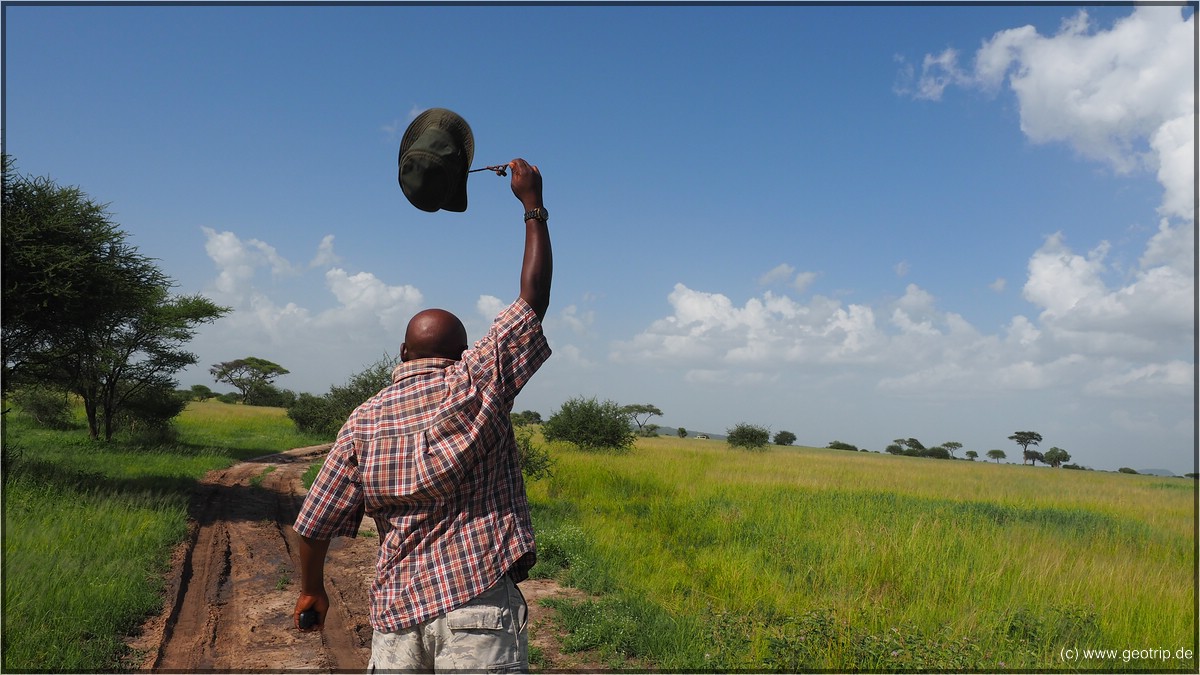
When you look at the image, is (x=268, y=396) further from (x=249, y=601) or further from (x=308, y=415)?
(x=249, y=601)

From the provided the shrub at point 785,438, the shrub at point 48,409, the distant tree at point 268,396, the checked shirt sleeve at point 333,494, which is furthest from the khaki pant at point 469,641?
the shrub at point 785,438

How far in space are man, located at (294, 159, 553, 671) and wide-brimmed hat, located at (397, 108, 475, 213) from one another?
36 centimetres

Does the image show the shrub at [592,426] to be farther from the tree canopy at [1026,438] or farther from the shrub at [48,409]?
the tree canopy at [1026,438]

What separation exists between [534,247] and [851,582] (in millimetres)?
5949

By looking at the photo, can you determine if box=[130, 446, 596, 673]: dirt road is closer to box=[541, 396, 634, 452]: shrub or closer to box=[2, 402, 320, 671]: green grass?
box=[2, 402, 320, 671]: green grass

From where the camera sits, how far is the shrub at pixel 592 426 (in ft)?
85.8

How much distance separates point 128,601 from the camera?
17.1ft

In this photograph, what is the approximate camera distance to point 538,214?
2.03 meters

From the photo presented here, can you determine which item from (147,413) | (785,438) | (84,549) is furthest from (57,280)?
(785,438)

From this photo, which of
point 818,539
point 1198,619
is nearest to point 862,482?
point 818,539

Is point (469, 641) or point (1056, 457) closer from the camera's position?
point (469, 641)

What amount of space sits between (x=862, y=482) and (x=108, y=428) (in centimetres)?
2099

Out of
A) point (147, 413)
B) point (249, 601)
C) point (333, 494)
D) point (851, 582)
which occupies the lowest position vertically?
point (249, 601)

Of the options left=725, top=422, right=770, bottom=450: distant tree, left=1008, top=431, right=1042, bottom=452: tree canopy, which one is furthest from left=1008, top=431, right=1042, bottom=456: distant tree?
left=725, top=422, right=770, bottom=450: distant tree
